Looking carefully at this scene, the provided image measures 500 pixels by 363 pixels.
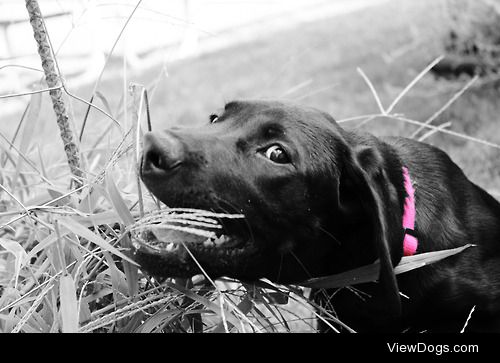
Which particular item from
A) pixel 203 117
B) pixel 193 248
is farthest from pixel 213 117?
pixel 203 117

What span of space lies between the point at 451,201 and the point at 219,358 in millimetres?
1432

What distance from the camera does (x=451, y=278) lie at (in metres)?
2.91

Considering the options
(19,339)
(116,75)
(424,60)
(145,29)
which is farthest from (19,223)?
(145,29)

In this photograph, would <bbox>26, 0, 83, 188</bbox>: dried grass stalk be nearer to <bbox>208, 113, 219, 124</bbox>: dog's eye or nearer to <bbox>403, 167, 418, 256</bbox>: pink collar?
<bbox>208, 113, 219, 124</bbox>: dog's eye

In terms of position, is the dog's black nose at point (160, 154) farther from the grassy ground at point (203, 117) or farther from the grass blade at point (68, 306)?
the grass blade at point (68, 306)

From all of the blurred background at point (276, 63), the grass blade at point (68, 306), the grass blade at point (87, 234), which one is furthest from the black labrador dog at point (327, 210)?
the blurred background at point (276, 63)

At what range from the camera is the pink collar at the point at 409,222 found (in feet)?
8.89

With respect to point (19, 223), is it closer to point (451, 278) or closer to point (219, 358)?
point (219, 358)

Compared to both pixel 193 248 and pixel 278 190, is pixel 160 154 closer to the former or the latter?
pixel 193 248

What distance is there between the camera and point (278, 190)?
8.41 feet

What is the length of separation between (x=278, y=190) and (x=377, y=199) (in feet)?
1.19

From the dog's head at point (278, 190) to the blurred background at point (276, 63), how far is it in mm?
505

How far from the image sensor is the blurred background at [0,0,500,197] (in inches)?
137

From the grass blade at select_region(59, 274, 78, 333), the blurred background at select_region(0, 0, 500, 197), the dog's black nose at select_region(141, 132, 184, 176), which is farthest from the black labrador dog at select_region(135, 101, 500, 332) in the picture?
the blurred background at select_region(0, 0, 500, 197)
